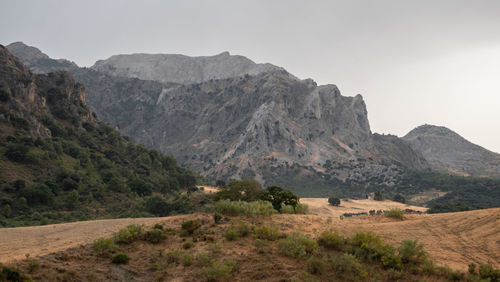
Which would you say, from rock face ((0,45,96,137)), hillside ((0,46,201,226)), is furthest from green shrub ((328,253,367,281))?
rock face ((0,45,96,137))

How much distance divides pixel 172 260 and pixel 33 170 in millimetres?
49285

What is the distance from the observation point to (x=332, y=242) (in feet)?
59.1

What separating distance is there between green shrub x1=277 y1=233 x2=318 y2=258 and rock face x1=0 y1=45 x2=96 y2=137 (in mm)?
63947

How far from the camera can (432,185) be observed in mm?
130250

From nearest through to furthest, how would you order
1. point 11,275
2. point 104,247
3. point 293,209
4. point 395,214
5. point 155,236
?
point 11,275
point 104,247
point 155,236
point 395,214
point 293,209

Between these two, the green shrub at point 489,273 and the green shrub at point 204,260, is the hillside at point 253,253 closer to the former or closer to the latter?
the green shrub at point 204,260

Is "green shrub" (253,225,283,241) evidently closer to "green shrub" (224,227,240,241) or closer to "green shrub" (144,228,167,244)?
"green shrub" (224,227,240,241)

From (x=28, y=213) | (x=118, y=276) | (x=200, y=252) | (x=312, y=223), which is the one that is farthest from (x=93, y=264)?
(x=28, y=213)

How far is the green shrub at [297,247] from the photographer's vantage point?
16.6m

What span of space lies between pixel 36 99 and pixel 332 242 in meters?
78.1

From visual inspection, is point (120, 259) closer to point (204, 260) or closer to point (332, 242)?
point (204, 260)

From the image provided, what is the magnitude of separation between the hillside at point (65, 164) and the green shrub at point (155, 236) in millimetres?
26499

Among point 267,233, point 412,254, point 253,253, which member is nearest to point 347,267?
point 412,254

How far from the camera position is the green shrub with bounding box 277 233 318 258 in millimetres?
16616
